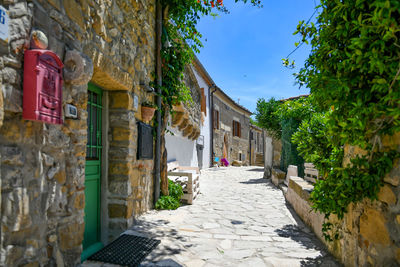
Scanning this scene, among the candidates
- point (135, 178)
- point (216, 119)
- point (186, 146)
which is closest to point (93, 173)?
point (135, 178)

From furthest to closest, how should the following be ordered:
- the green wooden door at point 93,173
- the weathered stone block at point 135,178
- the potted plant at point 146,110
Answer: the potted plant at point 146,110, the weathered stone block at point 135,178, the green wooden door at point 93,173

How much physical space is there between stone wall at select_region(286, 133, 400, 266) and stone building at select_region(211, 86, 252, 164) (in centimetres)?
1302

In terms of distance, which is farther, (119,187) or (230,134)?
(230,134)

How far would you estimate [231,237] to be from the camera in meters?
3.43

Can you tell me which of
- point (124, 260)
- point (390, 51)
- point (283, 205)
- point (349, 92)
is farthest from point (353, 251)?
point (283, 205)

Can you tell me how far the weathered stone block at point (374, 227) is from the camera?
5.80 ft

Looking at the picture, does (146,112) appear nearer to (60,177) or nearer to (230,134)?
(60,177)

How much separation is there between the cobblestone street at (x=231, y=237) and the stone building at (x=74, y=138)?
24.0 inches

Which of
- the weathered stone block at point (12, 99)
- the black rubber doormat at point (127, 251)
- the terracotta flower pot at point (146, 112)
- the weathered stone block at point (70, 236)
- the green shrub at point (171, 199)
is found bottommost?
the black rubber doormat at point (127, 251)

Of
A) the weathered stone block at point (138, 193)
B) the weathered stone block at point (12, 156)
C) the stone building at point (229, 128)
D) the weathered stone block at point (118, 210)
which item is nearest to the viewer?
the weathered stone block at point (12, 156)

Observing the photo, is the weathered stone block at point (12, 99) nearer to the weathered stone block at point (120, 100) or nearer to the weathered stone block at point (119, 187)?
the weathered stone block at point (120, 100)

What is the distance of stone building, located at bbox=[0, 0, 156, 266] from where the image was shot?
1511 millimetres

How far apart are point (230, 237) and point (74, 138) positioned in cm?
234

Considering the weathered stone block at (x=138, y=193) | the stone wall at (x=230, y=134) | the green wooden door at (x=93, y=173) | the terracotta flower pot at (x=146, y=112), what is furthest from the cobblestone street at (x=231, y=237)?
the stone wall at (x=230, y=134)
